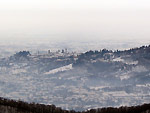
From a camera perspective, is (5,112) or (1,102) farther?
(1,102)

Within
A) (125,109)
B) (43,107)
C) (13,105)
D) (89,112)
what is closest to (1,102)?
(13,105)

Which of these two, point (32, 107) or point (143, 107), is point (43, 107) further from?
point (143, 107)

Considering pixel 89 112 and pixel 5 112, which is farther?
pixel 89 112

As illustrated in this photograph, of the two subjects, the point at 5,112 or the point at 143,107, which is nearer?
the point at 5,112

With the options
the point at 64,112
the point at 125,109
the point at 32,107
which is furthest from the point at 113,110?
the point at 32,107

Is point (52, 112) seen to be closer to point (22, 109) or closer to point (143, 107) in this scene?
point (22, 109)

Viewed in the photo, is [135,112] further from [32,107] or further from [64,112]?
[32,107]

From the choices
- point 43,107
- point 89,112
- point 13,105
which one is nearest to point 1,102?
point 13,105
